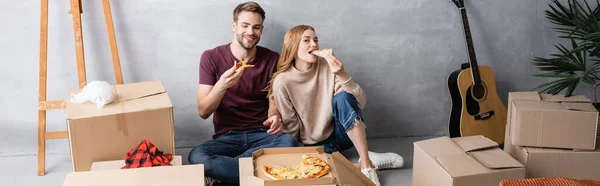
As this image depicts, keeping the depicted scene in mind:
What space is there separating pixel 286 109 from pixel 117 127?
0.86 m

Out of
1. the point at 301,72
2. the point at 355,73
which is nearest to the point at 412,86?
the point at 355,73

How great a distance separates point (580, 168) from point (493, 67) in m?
1.15

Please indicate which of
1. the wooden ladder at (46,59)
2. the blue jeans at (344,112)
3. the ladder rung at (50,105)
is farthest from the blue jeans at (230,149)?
the ladder rung at (50,105)

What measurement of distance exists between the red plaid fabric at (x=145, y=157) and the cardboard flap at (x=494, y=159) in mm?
1277

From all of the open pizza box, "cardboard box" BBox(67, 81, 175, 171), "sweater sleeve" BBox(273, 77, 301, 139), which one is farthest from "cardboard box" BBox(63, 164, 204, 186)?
"sweater sleeve" BBox(273, 77, 301, 139)

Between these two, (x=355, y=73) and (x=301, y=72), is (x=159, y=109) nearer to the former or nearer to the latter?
(x=301, y=72)

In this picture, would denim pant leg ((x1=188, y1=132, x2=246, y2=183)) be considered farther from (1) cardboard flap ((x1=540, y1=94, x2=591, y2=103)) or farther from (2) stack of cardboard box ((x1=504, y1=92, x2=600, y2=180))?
(1) cardboard flap ((x1=540, y1=94, x2=591, y2=103))

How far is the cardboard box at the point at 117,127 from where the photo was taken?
2719mm

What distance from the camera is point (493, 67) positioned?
12.6 ft

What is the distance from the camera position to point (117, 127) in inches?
110

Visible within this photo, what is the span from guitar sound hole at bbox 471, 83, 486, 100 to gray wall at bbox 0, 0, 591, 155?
23 cm

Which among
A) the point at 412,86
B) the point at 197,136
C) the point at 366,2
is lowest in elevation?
the point at 197,136

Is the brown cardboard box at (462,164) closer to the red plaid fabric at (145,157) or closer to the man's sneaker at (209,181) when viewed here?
the man's sneaker at (209,181)

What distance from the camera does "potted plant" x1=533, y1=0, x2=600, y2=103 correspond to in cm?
324
